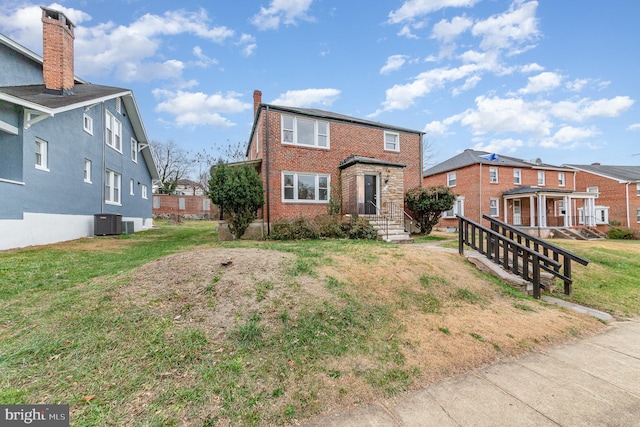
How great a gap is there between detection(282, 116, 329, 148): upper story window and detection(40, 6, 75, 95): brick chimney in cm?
1051

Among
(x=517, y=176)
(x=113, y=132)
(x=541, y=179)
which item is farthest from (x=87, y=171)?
(x=541, y=179)

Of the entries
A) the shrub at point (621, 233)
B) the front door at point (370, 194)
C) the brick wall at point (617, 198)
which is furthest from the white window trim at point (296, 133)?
the brick wall at point (617, 198)

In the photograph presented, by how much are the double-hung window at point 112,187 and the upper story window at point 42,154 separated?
4532mm

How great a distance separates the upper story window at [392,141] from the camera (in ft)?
52.9

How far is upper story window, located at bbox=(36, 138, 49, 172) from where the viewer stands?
34.5 ft

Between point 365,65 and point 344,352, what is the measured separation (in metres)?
15.2

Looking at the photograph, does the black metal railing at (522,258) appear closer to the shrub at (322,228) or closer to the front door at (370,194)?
the shrub at (322,228)

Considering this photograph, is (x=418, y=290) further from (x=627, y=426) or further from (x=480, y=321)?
(x=627, y=426)

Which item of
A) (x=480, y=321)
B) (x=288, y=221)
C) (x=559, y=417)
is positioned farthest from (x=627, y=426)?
(x=288, y=221)

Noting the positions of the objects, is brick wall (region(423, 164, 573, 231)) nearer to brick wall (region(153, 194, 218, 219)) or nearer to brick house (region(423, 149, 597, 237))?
brick house (region(423, 149, 597, 237))

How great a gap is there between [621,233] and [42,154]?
39.8 m

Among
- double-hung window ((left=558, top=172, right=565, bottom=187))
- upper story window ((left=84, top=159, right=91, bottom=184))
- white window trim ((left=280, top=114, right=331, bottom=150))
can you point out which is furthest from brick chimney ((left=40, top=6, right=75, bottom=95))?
double-hung window ((left=558, top=172, right=565, bottom=187))

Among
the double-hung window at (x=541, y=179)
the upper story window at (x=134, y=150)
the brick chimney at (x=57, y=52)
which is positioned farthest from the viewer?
the double-hung window at (x=541, y=179)

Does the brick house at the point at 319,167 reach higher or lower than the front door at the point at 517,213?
higher
